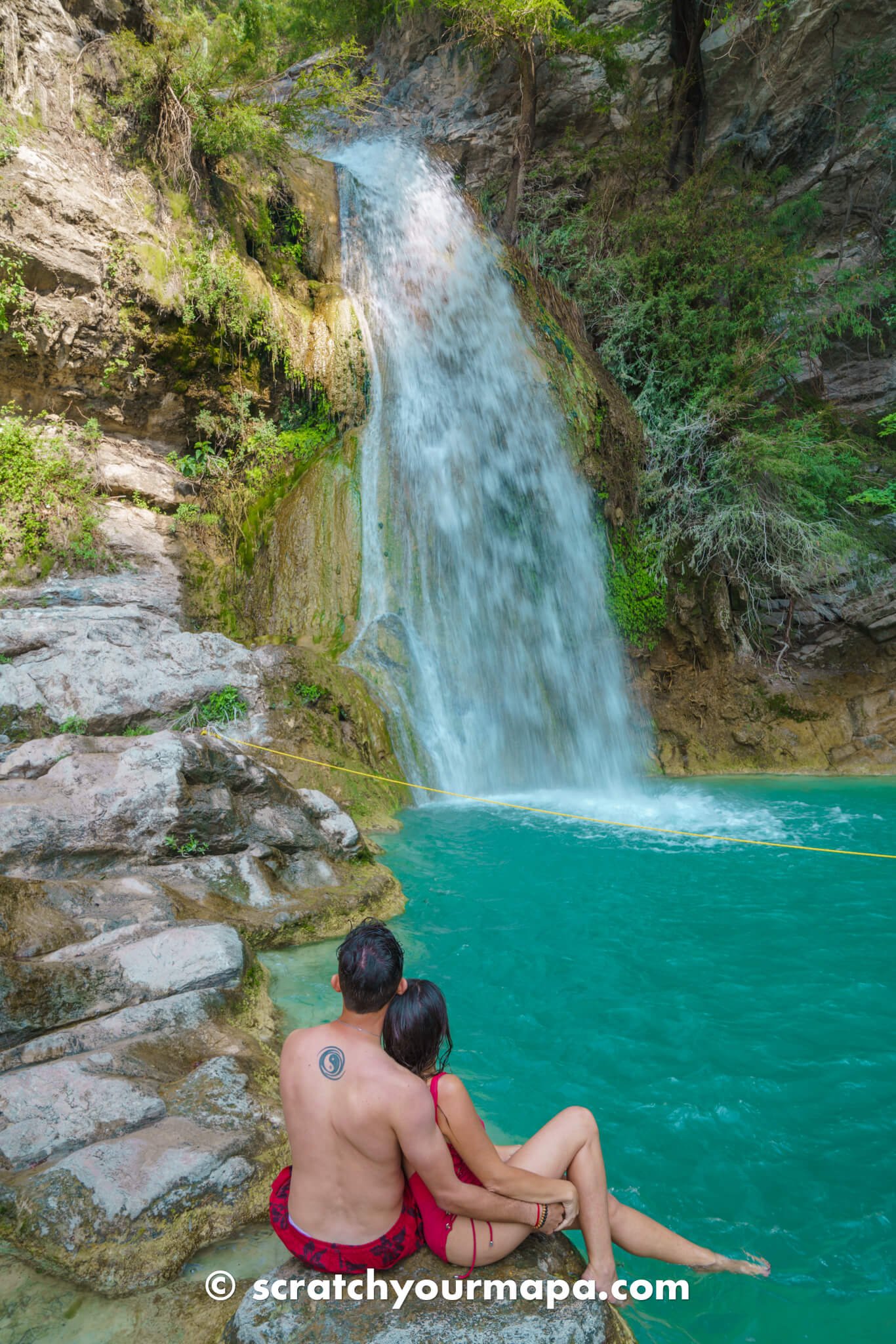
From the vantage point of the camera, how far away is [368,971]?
2051mm

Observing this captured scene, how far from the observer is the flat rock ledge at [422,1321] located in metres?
1.75

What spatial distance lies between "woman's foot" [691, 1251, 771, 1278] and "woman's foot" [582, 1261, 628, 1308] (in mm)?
352

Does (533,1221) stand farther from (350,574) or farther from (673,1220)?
(350,574)

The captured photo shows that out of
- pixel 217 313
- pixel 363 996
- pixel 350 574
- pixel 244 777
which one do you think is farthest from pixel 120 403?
pixel 363 996

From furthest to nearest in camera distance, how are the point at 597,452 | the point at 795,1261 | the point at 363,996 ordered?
the point at 597,452 < the point at 795,1261 < the point at 363,996

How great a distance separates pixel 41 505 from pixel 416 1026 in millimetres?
8292

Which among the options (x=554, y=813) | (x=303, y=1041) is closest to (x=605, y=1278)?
(x=303, y=1041)

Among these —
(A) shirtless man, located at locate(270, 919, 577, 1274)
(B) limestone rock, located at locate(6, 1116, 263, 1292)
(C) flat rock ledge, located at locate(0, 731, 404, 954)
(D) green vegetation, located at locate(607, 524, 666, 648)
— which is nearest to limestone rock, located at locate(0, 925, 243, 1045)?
(C) flat rock ledge, located at locate(0, 731, 404, 954)

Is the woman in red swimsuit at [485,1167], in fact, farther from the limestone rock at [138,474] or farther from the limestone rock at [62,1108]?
the limestone rock at [138,474]

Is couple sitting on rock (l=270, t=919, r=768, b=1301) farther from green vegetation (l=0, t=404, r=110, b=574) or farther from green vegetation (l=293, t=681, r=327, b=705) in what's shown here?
green vegetation (l=0, t=404, r=110, b=574)

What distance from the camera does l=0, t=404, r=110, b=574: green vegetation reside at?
845cm

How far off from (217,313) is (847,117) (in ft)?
37.8

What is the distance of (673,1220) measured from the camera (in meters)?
2.69

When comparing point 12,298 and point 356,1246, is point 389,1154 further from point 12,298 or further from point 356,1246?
point 12,298
